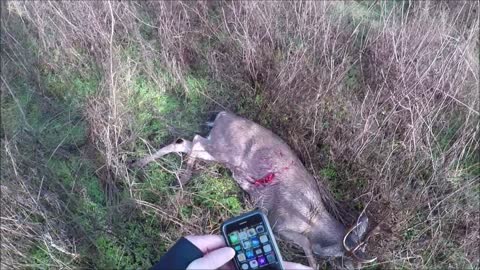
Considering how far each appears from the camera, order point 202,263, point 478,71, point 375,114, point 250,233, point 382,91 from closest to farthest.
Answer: point 202,263 < point 250,233 < point 375,114 < point 382,91 < point 478,71

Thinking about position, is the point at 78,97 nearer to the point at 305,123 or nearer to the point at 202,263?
the point at 305,123

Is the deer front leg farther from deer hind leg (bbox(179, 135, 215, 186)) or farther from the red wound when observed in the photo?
the red wound

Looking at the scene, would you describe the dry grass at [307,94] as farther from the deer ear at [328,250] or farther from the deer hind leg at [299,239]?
the deer hind leg at [299,239]

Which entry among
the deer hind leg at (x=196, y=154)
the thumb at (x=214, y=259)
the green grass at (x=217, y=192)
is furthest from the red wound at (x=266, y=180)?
the thumb at (x=214, y=259)

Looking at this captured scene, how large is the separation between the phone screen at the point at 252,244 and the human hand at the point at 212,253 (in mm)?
54

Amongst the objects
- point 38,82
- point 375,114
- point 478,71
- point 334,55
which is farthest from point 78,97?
point 478,71

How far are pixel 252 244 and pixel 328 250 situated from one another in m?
1.25

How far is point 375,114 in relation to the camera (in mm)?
3160

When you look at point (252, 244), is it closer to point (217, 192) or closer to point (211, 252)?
point (211, 252)

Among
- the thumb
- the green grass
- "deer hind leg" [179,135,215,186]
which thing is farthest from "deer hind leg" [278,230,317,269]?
the thumb

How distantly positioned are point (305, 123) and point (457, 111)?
3.84 ft

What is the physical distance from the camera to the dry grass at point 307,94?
3.14 m

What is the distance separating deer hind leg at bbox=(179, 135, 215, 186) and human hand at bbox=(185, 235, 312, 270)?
1355 mm

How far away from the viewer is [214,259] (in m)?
1.82
